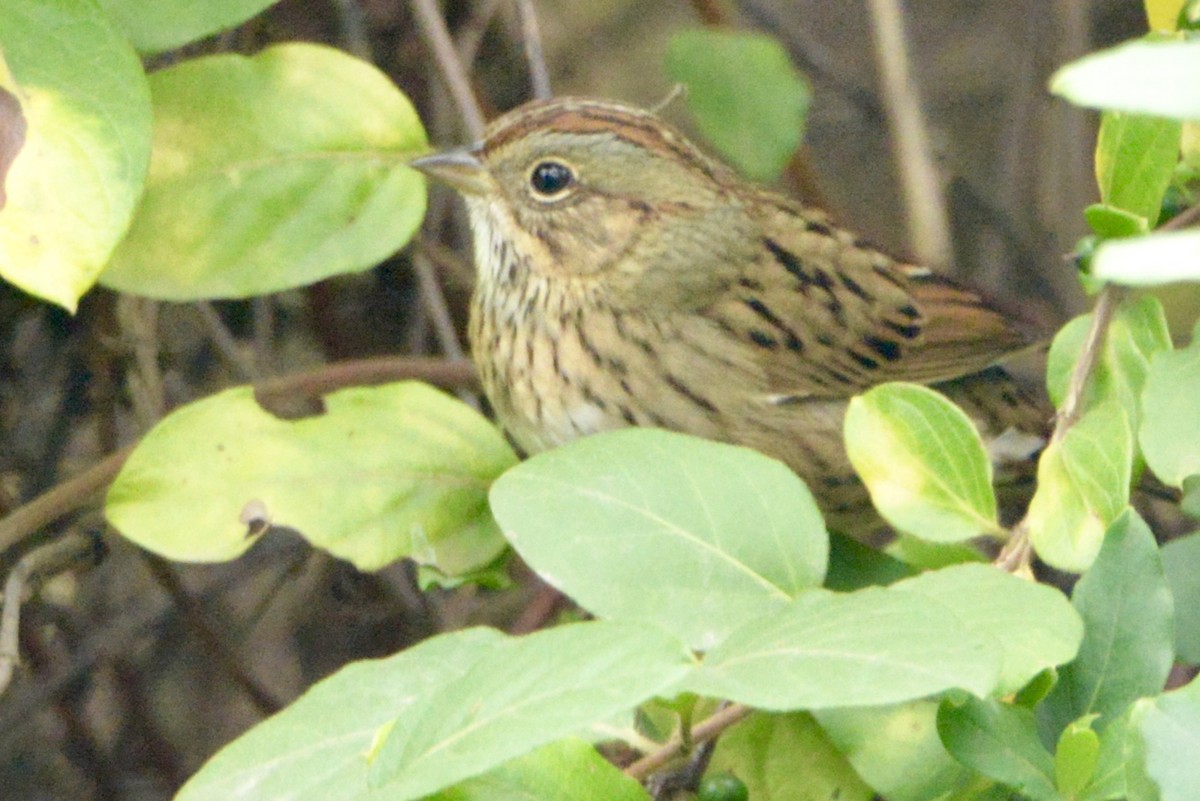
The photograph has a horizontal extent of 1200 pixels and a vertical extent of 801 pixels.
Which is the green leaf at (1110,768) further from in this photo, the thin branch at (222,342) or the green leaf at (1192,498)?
the thin branch at (222,342)

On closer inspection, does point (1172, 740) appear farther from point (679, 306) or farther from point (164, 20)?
point (679, 306)

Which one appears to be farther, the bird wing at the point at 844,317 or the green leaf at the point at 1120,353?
the bird wing at the point at 844,317

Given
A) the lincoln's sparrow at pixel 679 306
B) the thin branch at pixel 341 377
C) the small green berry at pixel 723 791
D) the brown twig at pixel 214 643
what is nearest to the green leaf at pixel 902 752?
the small green berry at pixel 723 791

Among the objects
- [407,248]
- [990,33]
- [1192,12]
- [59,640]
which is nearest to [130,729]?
[59,640]

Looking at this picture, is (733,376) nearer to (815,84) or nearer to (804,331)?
(804,331)

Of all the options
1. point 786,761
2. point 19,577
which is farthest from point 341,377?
point 786,761

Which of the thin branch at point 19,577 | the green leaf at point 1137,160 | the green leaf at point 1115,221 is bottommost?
the thin branch at point 19,577
